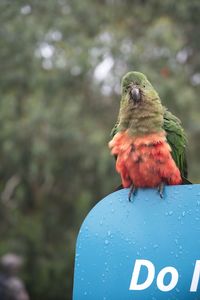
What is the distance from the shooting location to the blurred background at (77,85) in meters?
7.42

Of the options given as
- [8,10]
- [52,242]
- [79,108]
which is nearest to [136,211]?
[8,10]

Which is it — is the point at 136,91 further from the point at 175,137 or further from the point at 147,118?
the point at 175,137

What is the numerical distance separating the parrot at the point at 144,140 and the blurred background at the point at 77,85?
3.86 m

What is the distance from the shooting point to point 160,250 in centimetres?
164

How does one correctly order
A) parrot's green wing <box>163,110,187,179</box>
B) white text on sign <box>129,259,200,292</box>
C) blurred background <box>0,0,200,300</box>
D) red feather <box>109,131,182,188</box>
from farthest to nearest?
blurred background <box>0,0,200,300</box>, parrot's green wing <box>163,110,187,179</box>, red feather <box>109,131,182,188</box>, white text on sign <box>129,259,200,292</box>

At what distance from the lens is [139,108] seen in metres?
2.53

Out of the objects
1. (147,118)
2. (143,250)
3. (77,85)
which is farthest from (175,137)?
(77,85)

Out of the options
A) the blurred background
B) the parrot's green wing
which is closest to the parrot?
the parrot's green wing

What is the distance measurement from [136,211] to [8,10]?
4.21m

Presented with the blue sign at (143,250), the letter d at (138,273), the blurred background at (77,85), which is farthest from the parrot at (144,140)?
the blurred background at (77,85)

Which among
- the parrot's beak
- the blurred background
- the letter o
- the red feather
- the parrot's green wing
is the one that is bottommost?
the letter o

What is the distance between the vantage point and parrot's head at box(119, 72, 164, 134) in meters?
2.47

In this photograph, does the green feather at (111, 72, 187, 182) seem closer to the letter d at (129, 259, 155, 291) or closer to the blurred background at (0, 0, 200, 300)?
the letter d at (129, 259, 155, 291)

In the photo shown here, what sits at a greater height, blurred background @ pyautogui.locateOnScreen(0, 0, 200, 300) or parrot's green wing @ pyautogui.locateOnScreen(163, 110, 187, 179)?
blurred background @ pyautogui.locateOnScreen(0, 0, 200, 300)
